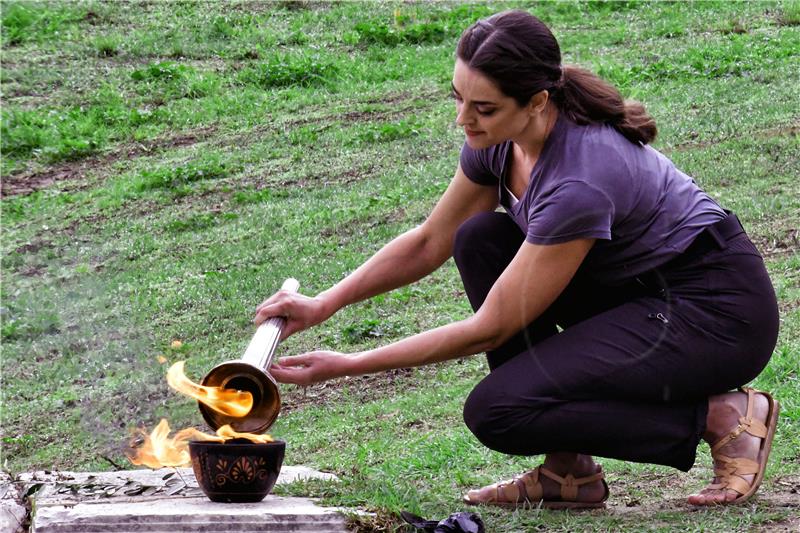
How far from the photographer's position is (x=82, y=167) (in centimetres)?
1098

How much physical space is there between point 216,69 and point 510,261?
9452mm

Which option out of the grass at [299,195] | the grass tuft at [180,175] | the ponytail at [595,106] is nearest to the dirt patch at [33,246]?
the grass at [299,195]

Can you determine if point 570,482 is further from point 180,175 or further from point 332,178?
point 180,175

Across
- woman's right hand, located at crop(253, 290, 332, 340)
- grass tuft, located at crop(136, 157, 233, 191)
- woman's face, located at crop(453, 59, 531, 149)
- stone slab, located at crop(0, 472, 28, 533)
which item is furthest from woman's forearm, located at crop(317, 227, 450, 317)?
grass tuft, located at crop(136, 157, 233, 191)

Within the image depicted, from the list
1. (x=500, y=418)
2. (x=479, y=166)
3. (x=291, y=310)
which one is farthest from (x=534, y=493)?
(x=479, y=166)

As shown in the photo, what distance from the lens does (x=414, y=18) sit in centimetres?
1357

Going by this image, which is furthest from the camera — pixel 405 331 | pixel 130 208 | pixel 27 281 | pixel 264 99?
pixel 264 99

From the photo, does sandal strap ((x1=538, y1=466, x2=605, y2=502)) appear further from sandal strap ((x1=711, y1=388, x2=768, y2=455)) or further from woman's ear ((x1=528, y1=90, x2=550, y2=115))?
woman's ear ((x1=528, y1=90, x2=550, y2=115))

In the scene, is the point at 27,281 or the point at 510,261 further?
the point at 27,281

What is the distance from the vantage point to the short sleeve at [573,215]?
3.34 m

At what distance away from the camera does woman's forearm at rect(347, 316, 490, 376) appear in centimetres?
350

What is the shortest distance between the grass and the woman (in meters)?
0.25

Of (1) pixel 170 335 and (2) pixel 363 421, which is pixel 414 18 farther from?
(2) pixel 363 421


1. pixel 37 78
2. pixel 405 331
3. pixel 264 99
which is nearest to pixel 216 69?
pixel 264 99
